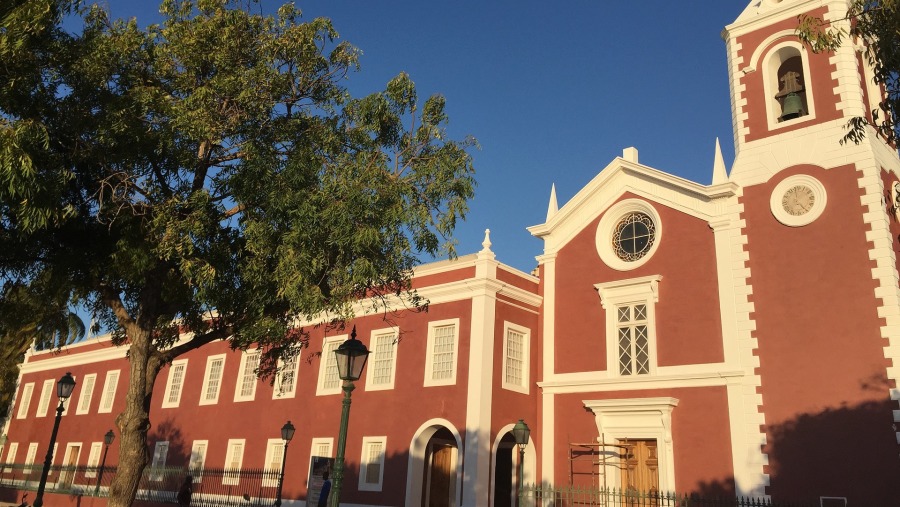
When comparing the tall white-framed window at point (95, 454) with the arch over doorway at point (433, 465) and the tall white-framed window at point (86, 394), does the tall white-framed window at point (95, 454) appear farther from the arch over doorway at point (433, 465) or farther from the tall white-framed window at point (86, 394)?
the arch over doorway at point (433, 465)

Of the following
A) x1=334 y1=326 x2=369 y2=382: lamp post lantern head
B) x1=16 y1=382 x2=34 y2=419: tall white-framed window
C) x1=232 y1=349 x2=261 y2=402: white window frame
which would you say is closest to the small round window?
x1=334 y1=326 x2=369 y2=382: lamp post lantern head

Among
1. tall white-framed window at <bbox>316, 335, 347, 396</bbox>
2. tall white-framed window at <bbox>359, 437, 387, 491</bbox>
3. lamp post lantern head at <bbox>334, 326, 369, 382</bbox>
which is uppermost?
tall white-framed window at <bbox>316, 335, 347, 396</bbox>

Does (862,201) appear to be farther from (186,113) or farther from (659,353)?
(186,113)

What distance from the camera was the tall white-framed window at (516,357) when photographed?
68.2 ft

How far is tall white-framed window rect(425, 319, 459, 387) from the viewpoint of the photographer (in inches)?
822

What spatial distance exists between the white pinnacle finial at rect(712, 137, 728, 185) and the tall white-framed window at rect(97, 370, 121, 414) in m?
28.3

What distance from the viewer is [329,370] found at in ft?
79.9

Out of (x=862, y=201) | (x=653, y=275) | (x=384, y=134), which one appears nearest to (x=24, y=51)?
(x=384, y=134)

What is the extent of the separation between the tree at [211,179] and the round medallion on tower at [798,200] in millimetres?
8170

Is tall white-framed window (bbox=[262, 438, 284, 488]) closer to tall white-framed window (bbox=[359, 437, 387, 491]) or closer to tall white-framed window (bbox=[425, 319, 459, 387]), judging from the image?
tall white-framed window (bbox=[359, 437, 387, 491])

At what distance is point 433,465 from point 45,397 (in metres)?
27.0

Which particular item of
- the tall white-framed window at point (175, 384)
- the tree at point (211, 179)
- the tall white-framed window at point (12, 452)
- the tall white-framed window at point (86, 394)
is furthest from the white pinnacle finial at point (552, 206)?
the tall white-framed window at point (12, 452)

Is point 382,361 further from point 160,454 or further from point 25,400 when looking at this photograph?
point 25,400

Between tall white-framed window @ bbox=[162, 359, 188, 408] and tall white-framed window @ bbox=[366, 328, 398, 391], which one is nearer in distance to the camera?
tall white-framed window @ bbox=[366, 328, 398, 391]
